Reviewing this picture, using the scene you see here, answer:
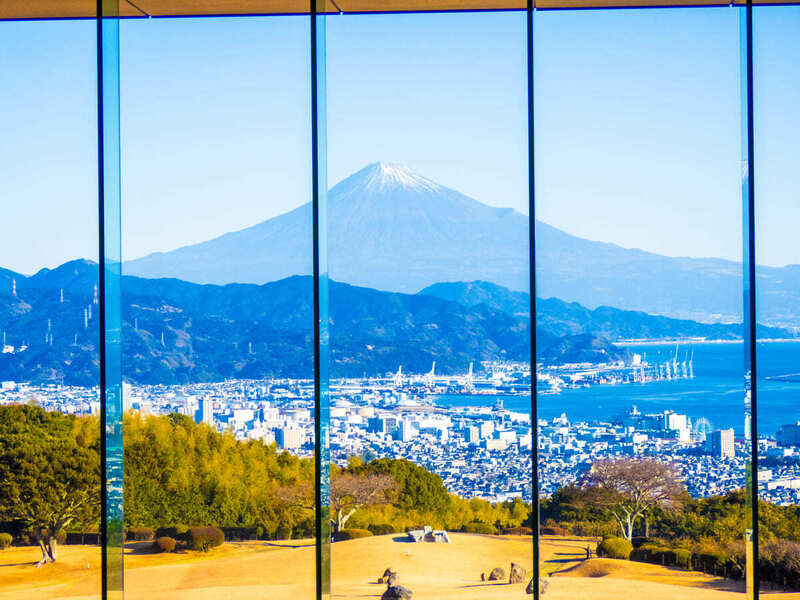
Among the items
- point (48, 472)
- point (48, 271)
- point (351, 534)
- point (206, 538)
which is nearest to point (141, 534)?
point (206, 538)

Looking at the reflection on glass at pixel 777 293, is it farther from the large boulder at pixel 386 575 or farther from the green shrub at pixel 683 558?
the large boulder at pixel 386 575

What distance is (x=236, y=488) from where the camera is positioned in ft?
11.4

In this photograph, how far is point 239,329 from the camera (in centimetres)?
365

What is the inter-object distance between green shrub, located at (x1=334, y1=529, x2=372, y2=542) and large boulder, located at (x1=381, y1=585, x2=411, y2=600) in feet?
0.83

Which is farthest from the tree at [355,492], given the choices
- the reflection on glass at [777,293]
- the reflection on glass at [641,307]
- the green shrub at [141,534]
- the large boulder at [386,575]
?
the reflection on glass at [777,293]

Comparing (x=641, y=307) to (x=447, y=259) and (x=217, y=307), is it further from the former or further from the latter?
(x=217, y=307)

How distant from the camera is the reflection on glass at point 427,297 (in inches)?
131

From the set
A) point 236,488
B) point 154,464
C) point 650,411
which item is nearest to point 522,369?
point 650,411

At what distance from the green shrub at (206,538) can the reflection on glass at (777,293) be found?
235 centimetres

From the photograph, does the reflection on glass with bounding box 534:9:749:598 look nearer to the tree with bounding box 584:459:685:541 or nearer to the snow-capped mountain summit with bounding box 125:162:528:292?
the tree with bounding box 584:459:685:541

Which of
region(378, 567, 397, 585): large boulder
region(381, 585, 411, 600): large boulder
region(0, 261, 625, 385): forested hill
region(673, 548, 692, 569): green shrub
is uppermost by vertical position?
region(0, 261, 625, 385): forested hill

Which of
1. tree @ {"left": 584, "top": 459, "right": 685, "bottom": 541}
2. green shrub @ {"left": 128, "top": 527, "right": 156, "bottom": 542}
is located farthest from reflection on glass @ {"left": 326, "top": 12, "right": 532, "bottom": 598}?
green shrub @ {"left": 128, "top": 527, "right": 156, "bottom": 542}

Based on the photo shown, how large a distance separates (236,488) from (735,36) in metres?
3.12

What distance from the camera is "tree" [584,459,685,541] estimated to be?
318 cm
